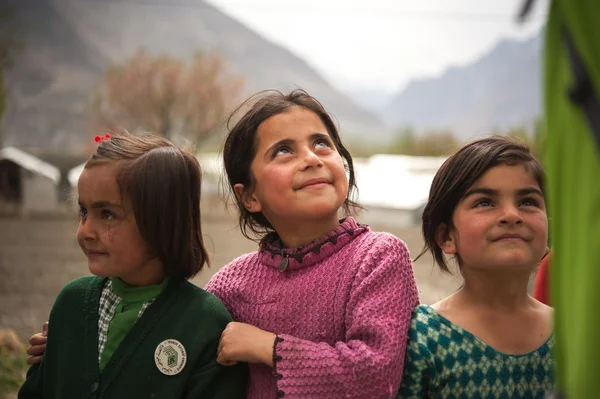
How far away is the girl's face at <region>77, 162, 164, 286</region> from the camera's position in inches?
63.0

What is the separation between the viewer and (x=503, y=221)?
60.7 inches

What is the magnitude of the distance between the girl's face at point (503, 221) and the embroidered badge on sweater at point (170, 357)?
0.68 metres

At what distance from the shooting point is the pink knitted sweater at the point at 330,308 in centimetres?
145

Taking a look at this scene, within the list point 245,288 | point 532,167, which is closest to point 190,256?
point 245,288

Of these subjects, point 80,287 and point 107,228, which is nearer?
point 107,228

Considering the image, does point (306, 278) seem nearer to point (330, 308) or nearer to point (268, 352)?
point (330, 308)

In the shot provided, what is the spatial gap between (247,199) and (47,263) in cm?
445

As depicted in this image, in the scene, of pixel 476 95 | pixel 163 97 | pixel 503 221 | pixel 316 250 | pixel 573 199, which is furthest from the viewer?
pixel 476 95

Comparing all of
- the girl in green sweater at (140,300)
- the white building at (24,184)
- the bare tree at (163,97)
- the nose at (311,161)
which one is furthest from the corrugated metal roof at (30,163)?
the nose at (311,161)

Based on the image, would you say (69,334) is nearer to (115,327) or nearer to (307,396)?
(115,327)

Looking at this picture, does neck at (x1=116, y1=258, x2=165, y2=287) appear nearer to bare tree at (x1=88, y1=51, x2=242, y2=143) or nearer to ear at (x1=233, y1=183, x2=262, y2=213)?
ear at (x1=233, y1=183, x2=262, y2=213)

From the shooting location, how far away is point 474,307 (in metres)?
1.64

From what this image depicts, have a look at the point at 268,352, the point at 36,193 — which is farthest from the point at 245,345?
the point at 36,193

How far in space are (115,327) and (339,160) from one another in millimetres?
654
